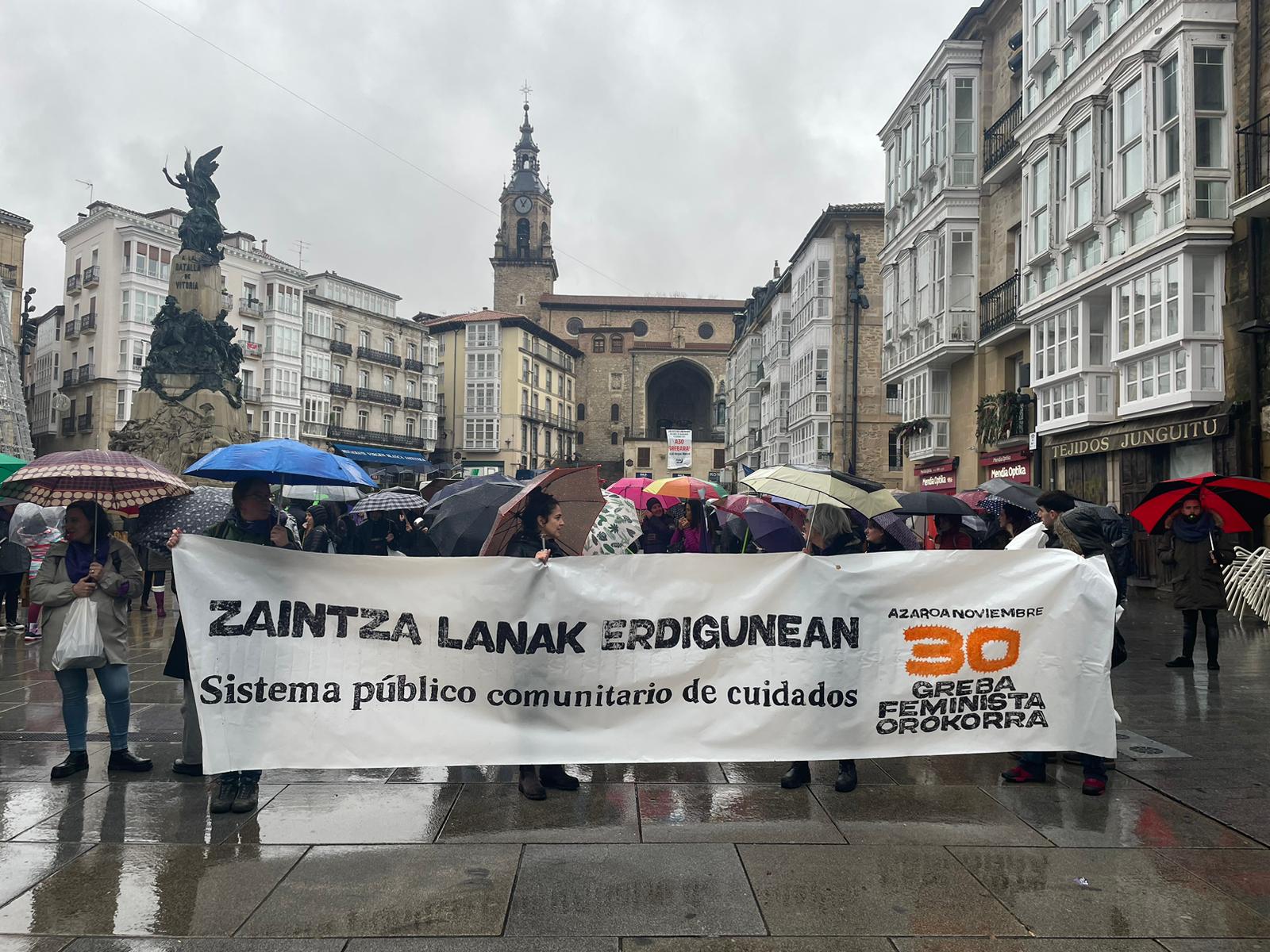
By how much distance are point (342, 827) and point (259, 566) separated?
152cm

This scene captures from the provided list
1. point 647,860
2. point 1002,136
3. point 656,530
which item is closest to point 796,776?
point 647,860

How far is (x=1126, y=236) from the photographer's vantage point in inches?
774

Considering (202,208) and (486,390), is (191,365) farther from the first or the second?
(486,390)

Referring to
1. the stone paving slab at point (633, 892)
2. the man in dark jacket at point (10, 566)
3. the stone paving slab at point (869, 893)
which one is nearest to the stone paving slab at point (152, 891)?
the stone paving slab at point (633, 892)

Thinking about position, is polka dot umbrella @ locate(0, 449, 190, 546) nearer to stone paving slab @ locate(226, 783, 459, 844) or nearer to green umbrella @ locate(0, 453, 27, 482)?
stone paving slab @ locate(226, 783, 459, 844)

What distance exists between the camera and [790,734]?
220 inches

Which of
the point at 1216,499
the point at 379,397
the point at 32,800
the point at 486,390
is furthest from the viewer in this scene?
the point at 486,390

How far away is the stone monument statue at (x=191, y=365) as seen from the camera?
21453 mm

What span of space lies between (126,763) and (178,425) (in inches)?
683

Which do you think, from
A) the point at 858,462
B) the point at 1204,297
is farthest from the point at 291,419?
the point at 1204,297

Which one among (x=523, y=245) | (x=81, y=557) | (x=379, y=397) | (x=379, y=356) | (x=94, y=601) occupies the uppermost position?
(x=523, y=245)

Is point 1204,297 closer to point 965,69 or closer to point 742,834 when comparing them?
point 965,69

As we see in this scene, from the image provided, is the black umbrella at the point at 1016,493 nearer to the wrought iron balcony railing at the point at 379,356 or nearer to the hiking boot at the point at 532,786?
the hiking boot at the point at 532,786

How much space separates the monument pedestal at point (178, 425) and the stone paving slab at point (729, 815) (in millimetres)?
18103
